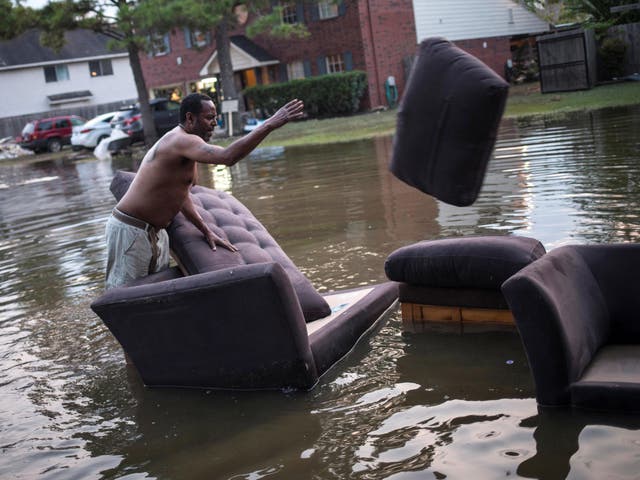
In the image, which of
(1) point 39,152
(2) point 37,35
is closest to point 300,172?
(1) point 39,152

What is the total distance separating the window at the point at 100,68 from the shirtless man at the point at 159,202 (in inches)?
2304

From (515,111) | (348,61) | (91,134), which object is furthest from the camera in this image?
(91,134)

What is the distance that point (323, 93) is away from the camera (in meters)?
36.7

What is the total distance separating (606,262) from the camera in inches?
211

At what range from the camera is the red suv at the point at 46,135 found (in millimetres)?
46438

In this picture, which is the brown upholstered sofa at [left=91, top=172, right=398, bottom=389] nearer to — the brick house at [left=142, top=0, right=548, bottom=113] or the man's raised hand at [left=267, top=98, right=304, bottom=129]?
the man's raised hand at [left=267, top=98, right=304, bottom=129]

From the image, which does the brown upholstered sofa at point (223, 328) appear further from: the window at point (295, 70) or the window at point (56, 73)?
the window at point (56, 73)

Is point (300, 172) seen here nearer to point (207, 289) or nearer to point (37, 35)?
point (207, 289)

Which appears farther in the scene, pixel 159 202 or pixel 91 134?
pixel 91 134

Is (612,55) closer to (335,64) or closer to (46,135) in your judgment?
(335,64)

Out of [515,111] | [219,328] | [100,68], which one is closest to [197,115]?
[219,328]

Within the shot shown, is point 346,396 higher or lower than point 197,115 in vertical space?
lower

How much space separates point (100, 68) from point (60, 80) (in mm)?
3006

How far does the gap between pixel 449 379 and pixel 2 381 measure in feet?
11.7
